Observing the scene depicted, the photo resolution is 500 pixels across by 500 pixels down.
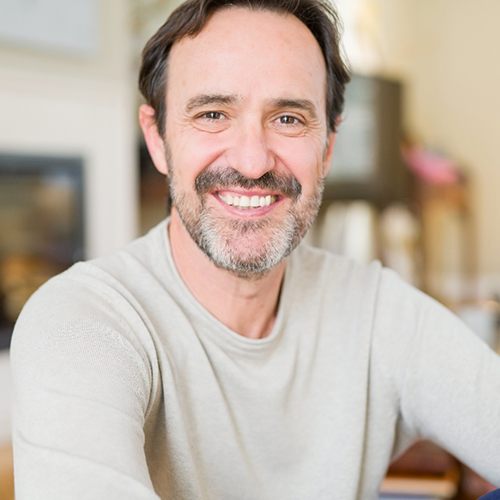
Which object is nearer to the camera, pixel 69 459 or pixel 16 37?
pixel 69 459

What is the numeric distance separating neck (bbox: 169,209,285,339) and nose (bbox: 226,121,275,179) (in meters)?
0.13

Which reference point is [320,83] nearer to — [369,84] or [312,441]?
[312,441]

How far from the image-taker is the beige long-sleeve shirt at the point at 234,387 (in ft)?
2.64

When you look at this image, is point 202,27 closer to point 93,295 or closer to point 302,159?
point 302,159

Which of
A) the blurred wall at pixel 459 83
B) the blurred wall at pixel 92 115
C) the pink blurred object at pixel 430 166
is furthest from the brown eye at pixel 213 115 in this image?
the blurred wall at pixel 459 83

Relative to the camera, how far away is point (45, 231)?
10.5 ft

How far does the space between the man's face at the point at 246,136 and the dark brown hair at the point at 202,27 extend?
2 centimetres

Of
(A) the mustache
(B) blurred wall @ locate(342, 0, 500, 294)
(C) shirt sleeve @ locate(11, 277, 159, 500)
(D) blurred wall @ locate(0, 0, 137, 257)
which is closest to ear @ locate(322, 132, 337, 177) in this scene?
(A) the mustache

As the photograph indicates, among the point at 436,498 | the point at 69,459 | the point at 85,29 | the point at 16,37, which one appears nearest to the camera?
the point at 69,459

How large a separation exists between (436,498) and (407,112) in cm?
474

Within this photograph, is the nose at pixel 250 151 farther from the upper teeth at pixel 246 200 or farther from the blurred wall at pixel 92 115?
the blurred wall at pixel 92 115

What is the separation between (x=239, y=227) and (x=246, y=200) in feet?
0.13

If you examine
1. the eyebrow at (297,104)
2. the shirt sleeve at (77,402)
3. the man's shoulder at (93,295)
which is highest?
the eyebrow at (297,104)

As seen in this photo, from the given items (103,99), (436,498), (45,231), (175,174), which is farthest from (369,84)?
(175,174)
